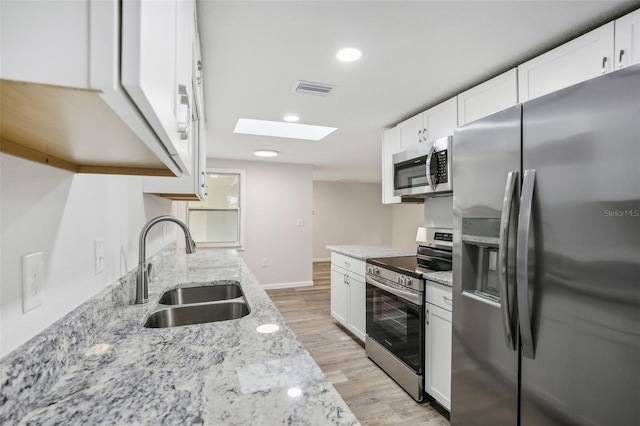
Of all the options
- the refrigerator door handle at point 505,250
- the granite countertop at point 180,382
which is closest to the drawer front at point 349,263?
the refrigerator door handle at point 505,250

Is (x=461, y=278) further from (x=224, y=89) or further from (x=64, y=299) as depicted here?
(x=224, y=89)

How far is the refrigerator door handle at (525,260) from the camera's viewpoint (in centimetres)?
120

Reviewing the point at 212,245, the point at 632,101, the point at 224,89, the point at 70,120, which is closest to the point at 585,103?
the point at 632,101

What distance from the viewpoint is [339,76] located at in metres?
2.13

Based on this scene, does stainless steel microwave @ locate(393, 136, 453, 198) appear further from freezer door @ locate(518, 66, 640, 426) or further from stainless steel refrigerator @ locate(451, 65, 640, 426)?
freezer door @ locate(518, 66, 640, 426)

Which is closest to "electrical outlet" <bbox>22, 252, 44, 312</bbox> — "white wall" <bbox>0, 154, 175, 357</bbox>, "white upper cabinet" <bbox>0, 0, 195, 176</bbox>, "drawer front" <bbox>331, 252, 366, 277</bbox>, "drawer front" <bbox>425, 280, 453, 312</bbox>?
"white wall" <bbox>0, 154, 175, 357</bbox>

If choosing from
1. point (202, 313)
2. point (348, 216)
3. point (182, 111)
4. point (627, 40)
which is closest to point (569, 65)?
point (627, 40)

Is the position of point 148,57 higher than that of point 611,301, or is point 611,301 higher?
point 148,57

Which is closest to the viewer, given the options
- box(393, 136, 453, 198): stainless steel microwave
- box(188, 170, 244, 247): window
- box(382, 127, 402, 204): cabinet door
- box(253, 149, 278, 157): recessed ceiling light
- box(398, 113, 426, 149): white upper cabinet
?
box(393, 136, 453, 198): stainless steel microwave

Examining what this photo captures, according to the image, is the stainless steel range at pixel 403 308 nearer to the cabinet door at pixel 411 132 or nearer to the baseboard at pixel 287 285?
the cabinet door at pixel 411 132

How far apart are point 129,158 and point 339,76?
169cm

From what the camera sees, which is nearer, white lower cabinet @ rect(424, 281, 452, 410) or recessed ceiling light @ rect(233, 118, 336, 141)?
white lower cabinet @ rect(424, 281, 452, 410)

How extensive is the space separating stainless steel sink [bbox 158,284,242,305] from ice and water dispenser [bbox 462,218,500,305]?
120cm

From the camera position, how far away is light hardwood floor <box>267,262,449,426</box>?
1984 mm
